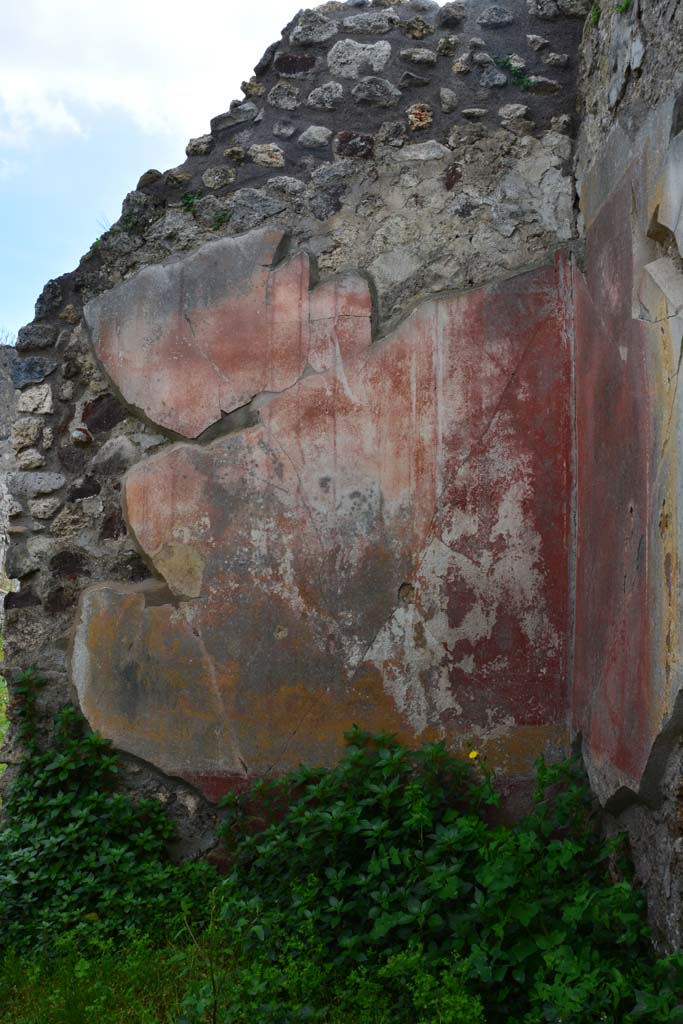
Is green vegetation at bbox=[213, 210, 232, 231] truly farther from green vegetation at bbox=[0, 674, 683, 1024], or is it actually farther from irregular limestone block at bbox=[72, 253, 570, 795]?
green vegetation at bbox=[0, 674, 683, 1024]

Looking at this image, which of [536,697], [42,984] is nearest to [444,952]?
[536,697]

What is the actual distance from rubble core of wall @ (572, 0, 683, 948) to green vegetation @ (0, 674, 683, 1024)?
22cm

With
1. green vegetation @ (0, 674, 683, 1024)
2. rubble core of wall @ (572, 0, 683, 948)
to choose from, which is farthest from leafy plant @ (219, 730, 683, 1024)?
rubble core of wall @ (572, 0, 683, 948)

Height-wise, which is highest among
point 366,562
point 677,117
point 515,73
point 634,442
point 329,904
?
point 515,73

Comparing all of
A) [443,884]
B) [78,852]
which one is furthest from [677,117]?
[78,852]

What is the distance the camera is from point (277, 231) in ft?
11.4

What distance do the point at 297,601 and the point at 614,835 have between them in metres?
1.24

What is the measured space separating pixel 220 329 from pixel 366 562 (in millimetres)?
981

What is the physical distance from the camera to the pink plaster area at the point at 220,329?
11.0 ft

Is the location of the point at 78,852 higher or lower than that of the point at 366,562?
lower

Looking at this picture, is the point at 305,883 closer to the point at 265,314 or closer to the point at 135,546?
the point at 135,546

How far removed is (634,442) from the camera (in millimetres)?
2555

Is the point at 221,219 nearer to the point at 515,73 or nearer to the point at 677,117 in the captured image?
the point at 515,73

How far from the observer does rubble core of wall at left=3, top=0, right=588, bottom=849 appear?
336cm
